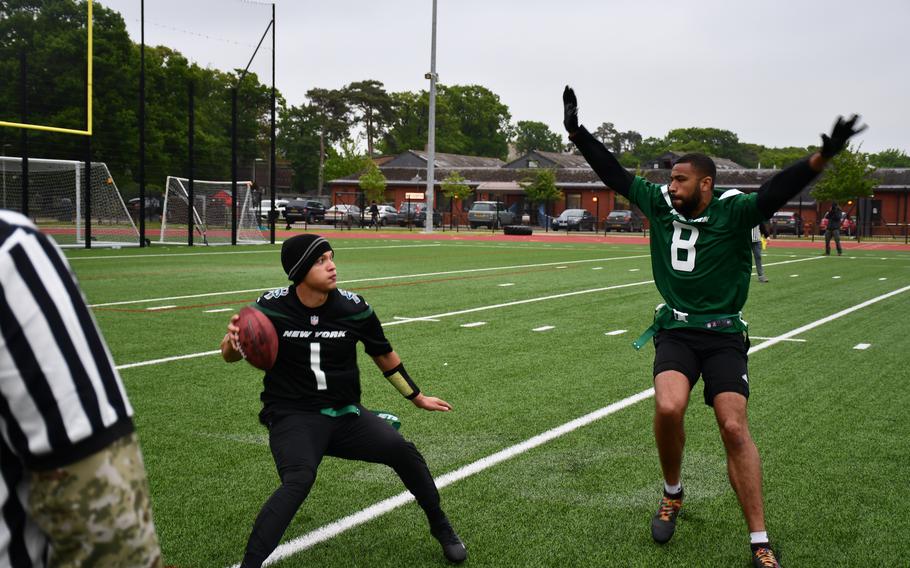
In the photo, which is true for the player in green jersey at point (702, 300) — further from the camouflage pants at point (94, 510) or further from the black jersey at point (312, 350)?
the camouflage pants at point (94, 510)

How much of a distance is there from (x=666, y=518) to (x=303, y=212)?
53.6m

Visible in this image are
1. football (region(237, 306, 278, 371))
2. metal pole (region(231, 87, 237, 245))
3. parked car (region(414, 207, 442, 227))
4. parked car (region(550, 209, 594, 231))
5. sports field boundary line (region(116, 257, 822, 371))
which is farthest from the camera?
parked car (region(414, 207, 442, 227))

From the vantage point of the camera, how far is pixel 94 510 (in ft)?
4.92

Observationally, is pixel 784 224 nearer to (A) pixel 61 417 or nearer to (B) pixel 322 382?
(B) pixel 322 382

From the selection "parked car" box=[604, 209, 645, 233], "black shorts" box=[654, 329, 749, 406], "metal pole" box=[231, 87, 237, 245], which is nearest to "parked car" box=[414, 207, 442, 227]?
"parked car" box=[604, 209, 645, 233]

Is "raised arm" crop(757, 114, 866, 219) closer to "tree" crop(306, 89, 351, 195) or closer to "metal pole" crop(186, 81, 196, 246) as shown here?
"metal pole" crop(186, 81, 196, 246)

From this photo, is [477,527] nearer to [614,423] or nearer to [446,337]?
[614,423]

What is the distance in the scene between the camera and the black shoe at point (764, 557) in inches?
168

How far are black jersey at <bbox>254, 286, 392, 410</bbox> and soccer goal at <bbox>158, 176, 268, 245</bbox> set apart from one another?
2785 centimetres

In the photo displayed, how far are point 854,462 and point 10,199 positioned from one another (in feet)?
82.7

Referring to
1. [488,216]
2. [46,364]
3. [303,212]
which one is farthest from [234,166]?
[46,364]

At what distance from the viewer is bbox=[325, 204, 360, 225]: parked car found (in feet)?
185

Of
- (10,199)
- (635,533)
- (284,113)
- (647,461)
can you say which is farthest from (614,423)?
(284,113)

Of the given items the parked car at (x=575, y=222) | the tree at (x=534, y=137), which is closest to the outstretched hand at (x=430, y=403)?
the parked car at (x=575, y=222)
